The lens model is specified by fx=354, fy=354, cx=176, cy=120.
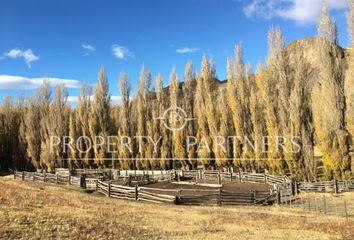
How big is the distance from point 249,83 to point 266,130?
246 inches

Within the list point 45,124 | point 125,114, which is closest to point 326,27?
point 125,114

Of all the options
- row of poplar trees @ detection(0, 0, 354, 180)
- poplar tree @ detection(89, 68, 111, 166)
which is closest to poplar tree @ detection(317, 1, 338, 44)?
row of poplar trees @ detection(0, 0, 354, 180)

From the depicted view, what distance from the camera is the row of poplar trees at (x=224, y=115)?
29938mm

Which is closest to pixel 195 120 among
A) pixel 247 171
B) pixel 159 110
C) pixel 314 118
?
pixel 159 110

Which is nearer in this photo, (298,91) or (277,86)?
(298,91)

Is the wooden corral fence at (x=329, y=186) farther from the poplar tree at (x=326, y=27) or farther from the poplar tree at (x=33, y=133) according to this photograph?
the poplar tree at (x=33, y=133)

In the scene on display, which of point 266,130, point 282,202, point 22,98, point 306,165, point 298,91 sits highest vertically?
point 22,98

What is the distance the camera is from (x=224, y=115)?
40938mm

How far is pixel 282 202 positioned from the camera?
2372cm

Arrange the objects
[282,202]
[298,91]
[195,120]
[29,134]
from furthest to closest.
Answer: [29,134] < [195,120] < [298,91] < [282,202]

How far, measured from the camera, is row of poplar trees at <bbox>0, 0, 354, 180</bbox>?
29.9 metres

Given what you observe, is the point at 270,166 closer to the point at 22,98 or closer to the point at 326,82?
the point at 326,82

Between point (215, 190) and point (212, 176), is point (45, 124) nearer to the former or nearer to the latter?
point (212, 176)

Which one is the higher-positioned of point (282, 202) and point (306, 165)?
point (306, 165)
